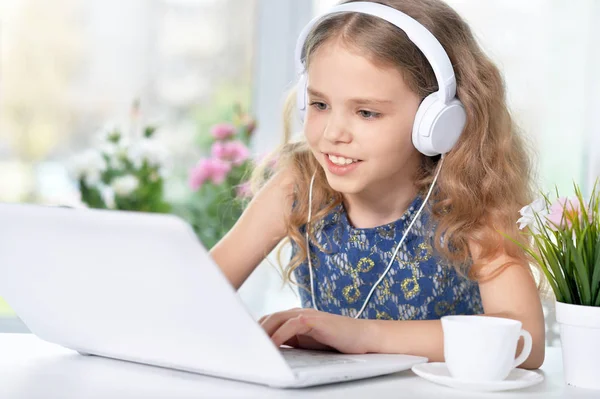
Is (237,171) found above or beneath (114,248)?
beneath

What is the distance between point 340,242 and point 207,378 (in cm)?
67

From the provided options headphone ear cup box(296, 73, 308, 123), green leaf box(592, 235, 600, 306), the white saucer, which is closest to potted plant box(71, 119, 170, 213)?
headphone ear cup box(296, 73, 308, 123)

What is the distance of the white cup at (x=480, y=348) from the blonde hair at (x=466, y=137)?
37cm

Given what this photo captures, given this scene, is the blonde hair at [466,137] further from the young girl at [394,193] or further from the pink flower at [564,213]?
the pink flower at [564,213]

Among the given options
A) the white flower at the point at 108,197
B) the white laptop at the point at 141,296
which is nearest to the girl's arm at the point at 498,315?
the white laptop at the point at 141,296

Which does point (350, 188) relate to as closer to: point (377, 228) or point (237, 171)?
point (377, 228)

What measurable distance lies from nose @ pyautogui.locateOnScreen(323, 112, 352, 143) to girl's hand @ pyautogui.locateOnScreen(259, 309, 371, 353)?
0.29 m

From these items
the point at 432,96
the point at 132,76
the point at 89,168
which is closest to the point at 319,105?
the point at 432,96

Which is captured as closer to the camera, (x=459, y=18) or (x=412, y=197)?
(x=459, y=18)

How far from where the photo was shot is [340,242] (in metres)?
1.60

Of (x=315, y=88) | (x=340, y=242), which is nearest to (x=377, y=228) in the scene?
(x=340, y=242)

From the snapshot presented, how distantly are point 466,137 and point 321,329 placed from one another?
475 millimetres

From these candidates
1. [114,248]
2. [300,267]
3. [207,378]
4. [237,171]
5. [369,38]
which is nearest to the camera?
[114,248]

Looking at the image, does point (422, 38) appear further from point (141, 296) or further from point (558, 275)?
point (141, 296)
